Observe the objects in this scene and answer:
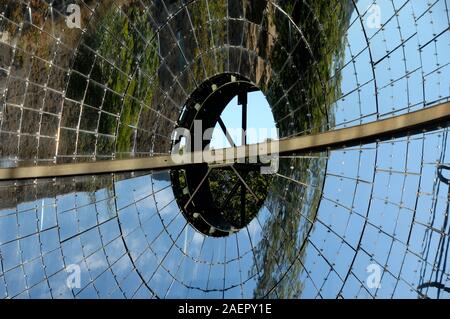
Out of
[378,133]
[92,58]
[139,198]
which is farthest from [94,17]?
[378,133]

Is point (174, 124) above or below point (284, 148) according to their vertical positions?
above

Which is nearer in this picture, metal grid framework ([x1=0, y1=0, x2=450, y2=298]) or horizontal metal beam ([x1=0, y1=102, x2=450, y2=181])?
horizontal metal beam ([x1=0, y1=102, x2=450, y2=181])

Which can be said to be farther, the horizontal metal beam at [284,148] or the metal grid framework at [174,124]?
the metal grid framework at [174,124]

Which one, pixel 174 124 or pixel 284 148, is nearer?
pixel 284 148

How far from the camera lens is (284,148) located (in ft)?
21.9

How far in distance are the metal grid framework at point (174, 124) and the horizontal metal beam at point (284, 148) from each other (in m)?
0.10

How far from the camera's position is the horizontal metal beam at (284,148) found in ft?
18.9

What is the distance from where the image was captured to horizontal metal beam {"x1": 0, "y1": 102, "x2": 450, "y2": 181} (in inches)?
226

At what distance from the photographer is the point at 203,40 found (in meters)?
7.70

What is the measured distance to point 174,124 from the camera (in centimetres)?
799

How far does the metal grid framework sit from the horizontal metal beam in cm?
10

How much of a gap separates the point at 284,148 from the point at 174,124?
1.58 metres
